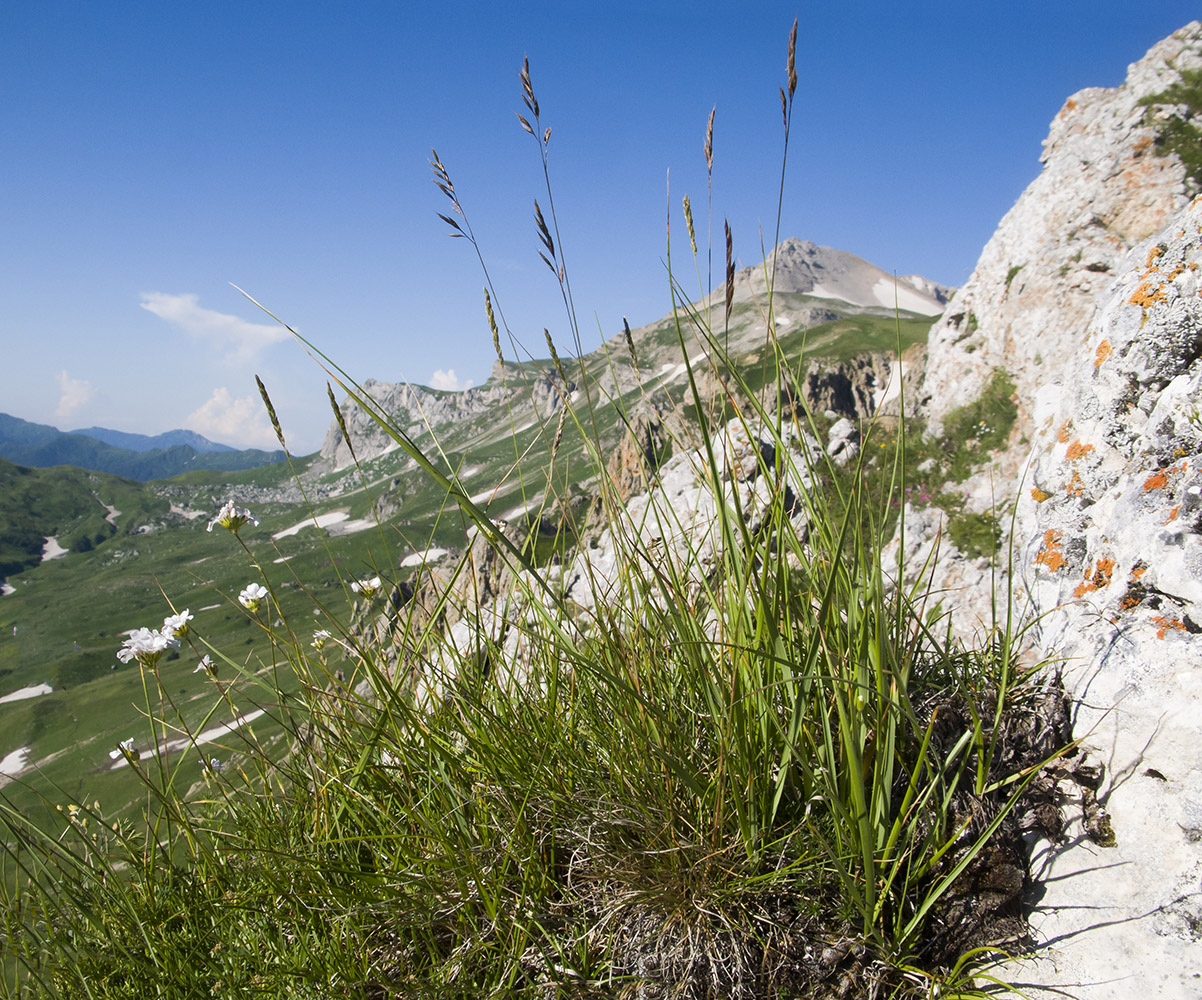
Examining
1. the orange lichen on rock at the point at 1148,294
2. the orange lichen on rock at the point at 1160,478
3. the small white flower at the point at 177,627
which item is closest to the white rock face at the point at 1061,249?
the orange lichen on rock at the point at 1148,294

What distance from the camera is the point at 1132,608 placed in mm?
2514

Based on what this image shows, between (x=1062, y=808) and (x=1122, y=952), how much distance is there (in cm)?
49

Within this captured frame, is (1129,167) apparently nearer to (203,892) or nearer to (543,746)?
(543,746)

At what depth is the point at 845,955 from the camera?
1806mm

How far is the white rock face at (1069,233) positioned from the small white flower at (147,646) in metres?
16.7

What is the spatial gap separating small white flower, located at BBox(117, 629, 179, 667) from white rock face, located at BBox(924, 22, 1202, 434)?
656 inches

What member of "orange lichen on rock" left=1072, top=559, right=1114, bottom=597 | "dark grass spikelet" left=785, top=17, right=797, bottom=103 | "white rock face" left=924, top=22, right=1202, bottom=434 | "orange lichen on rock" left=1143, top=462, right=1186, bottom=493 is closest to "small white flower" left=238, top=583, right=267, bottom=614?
"dark grass spikelet" left=785, top=17, right=797, bottom=103

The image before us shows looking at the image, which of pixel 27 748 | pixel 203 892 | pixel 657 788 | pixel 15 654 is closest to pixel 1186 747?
pixel 657 788

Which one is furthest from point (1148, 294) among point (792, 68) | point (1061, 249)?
point (1061, 249)

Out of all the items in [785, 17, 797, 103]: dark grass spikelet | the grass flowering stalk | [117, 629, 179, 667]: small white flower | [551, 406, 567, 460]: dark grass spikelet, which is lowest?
the grass flowering stalk

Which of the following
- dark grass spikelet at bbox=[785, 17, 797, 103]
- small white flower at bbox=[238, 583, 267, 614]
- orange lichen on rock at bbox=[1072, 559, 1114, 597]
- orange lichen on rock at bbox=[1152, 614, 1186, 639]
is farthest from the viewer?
small white flower at bbox=[238, 583, 267, 614]

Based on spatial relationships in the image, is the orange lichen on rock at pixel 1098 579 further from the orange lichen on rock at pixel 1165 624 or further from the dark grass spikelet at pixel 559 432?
the dark grass spikelet at pixel 559 432

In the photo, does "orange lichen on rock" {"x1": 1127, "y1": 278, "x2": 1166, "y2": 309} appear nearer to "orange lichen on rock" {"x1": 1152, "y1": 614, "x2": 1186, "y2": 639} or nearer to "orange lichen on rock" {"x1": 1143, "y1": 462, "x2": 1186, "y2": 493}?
"orange lichen on rock" {"x1": 1143, "y1": 462, "x2": 1186, "y2": 493}

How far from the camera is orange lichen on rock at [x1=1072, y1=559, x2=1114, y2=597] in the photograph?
271cm
